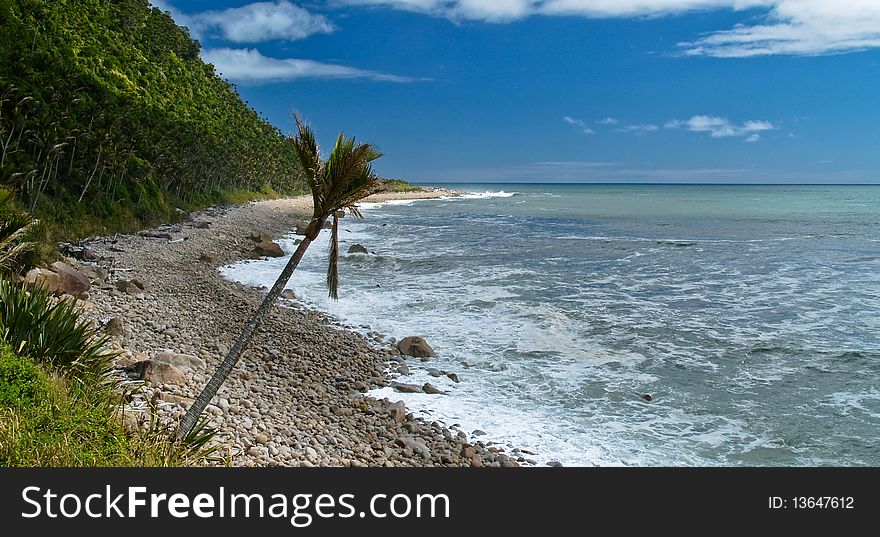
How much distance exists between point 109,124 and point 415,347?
109 feet

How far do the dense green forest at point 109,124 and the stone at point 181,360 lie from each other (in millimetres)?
17323

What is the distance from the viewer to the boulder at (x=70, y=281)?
1617 centimetres

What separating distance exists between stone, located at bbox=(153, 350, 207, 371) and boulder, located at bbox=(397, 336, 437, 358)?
4993 millimetres

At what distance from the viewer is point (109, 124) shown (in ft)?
129

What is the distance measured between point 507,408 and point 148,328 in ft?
29.9

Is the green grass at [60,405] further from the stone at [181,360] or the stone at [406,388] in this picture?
the stone at [406,388]

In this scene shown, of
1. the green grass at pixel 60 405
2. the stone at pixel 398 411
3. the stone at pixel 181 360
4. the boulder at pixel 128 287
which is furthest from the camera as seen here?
the boulder at pixel 128 287

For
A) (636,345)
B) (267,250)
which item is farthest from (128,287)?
(636,345)

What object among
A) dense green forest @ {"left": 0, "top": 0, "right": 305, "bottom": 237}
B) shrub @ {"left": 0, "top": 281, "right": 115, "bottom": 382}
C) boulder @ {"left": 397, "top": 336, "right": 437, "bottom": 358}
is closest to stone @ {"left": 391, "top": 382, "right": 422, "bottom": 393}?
boulder @ {"left": 397, "top": 336, "right": 437, "bottom": 358}

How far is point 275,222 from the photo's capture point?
56562 mm

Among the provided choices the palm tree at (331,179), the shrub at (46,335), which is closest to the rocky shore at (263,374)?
the shrub at (46,335)

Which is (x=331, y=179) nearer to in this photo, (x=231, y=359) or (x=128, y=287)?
(x=231, y=359)

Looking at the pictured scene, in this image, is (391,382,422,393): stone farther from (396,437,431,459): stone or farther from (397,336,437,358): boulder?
(396,437,431,459): stone
